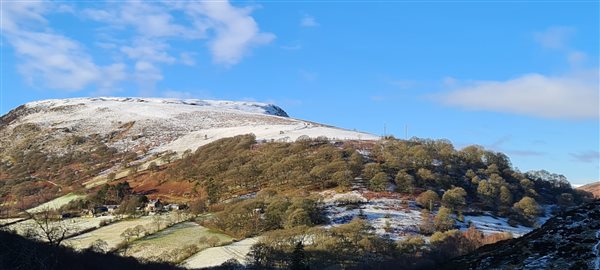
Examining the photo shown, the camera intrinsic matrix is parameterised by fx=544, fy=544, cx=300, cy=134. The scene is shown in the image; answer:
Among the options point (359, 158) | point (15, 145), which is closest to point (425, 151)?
point (359, 158)

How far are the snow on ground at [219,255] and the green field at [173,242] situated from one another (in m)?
1.89

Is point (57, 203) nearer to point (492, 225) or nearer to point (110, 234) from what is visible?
point (110, 234)

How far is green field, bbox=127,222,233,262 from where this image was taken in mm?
65188

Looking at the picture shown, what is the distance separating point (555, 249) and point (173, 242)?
50.7 metres

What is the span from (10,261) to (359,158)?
70.7 metres

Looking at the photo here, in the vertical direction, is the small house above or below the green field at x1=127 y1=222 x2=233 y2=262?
above

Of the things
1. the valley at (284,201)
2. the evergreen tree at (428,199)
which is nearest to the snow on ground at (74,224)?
the valley at (284,201)

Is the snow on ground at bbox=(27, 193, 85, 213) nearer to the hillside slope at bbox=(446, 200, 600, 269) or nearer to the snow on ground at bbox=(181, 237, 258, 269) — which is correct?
the snow on ground at bbox=(181, 237, 258, 269)

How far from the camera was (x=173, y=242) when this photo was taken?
2753 inches

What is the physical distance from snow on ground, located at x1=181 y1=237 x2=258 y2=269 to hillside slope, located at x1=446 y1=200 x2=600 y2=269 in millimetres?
31463

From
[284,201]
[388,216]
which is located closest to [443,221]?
[388,216]

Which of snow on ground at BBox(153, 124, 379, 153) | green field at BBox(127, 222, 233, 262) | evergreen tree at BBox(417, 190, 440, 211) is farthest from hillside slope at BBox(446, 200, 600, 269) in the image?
snow on ground at BBox(153, 124, 379, 153)

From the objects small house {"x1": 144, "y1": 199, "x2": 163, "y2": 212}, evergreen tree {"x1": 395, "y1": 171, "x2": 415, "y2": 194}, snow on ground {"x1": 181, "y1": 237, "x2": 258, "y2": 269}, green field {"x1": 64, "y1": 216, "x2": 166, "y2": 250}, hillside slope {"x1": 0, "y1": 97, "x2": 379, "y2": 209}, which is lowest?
snow on ground {"x1": 181, "y1": 237, "x2": 258, "y2": 269}

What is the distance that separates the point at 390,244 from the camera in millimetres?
65000
